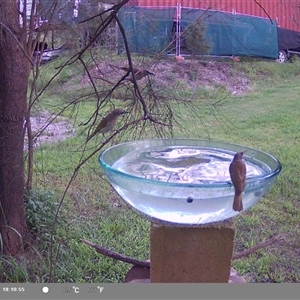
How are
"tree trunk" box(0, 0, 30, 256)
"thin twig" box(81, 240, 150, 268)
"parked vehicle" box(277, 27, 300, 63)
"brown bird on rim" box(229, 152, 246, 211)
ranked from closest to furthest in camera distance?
"brown bird on rim" box(229, 152, 246, 211), "thin twig" box(81, 240, 150, 268), "tree trunk" box(0, 0, 30, 256), "parked vehicle" box(277, 27, 300, 63)

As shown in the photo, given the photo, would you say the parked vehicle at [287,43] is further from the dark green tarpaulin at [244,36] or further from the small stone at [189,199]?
the small stone at [189,199]

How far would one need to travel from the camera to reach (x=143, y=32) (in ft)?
8.29

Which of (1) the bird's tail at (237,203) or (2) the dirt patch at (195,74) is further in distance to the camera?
(2) the dirt patch at (195,74)

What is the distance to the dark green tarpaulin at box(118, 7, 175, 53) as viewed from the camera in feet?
7.63

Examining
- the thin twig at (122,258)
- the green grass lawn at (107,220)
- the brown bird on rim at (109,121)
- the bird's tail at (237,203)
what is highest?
the brown bird on rim at (109,121)

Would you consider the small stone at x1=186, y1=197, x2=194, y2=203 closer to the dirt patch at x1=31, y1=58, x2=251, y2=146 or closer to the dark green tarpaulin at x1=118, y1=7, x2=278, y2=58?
the dirt patch at x1=31, y1=58, x2=251, y2=146

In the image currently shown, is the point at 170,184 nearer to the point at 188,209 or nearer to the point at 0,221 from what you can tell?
the point at 188,209

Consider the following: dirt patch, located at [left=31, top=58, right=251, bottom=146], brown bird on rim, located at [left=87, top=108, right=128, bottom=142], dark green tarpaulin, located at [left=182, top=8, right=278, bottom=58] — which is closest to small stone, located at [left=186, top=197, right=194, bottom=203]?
brown bird on rim, located at [left=87, top=108, right=128, bottom=142]

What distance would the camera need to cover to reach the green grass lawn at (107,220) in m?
1.94

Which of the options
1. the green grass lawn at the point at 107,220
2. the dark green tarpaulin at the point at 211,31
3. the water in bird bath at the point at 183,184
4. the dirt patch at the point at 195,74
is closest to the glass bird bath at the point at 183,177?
the water in bird bath at the point at 183,184

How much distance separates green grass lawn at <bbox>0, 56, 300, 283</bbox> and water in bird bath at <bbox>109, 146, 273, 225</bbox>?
47cm

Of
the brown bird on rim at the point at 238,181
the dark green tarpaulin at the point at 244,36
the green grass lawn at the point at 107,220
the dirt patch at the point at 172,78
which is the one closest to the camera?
the brown bird on rim at the point at 238,181

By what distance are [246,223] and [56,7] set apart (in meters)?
1.25

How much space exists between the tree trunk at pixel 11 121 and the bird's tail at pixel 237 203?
112cm
